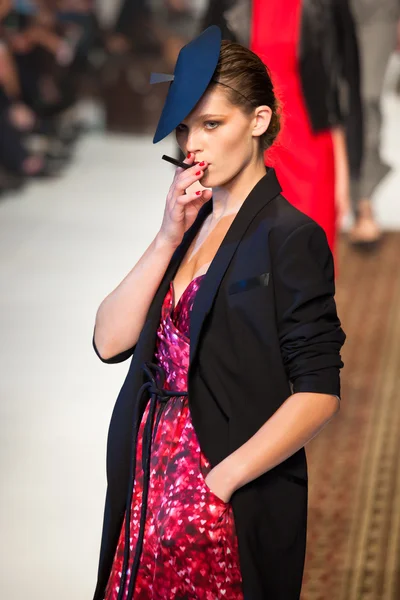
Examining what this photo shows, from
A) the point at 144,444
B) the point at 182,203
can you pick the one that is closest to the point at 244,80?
the point at 182,203

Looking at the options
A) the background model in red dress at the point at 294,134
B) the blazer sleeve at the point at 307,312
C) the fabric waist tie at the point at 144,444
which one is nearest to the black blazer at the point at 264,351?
the blazer sleeve at the point at 307,312

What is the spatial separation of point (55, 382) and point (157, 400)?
289cm

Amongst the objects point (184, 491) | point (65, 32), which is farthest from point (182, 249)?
point (65, 32)

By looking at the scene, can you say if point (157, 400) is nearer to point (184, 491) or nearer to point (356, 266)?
point (184, 491)

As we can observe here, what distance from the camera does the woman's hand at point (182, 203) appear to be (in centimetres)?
194

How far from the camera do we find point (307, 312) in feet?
6.09

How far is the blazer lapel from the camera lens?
6.23 ft

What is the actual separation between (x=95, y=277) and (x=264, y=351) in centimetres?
458

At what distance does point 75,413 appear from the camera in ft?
14.9

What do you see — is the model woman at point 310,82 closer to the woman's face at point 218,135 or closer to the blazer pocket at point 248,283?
the woman's face at point 218,135

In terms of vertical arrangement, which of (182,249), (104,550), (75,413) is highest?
(75,413)

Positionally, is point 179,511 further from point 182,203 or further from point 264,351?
point 182,203

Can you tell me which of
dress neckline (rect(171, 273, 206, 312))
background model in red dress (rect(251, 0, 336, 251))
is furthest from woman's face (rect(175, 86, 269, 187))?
background model in red dress (rect(251, 0, 336, 251))

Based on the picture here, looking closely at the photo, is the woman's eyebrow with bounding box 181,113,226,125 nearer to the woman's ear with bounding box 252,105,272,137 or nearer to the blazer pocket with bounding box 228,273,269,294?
the woman's ear with bounding box 252,105,272,137
